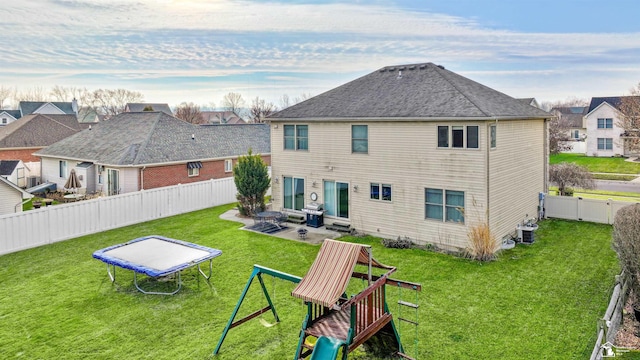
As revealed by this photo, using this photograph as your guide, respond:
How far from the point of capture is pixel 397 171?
590 inches

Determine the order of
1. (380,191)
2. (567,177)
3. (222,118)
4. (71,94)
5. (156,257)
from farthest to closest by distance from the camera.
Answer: (71,94) → (222,118) → (567,177) → (380,191) → (156,257)

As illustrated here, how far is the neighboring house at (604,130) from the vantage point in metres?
45.6

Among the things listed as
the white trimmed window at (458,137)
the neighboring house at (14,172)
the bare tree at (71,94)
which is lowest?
the neighboring house at (14,172)

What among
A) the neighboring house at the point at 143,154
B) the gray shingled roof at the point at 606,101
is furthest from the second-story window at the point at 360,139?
the gray shingled roof at the point at 606,101

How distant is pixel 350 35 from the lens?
24047 mm

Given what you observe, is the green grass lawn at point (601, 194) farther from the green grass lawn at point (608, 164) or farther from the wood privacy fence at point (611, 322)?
the wood privacy fence at point (611, 322)

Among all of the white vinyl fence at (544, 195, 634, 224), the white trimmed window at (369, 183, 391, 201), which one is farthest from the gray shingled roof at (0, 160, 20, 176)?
the white vinyl fence at (544, 195, 634, 224)

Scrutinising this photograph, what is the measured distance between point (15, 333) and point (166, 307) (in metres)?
2.96

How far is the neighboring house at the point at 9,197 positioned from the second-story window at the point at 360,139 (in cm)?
1425

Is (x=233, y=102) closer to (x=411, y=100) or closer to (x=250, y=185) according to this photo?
(x=250, y=185)

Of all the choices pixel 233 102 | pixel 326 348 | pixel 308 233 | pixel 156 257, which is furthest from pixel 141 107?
pixel 326 348

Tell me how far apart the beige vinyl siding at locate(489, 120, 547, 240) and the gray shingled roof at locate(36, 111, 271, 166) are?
56.4 ft

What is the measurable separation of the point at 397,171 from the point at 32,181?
25.1m

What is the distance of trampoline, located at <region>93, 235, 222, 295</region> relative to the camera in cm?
1030
